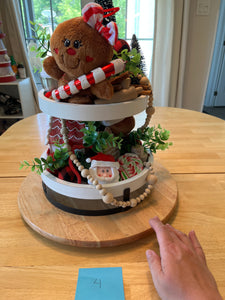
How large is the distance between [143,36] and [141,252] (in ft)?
7.60

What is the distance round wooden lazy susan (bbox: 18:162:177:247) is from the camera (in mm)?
437

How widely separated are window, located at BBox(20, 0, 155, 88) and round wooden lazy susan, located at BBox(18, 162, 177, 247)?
1.85 m

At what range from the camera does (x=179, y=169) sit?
2.40 ft

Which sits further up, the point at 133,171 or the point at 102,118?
the point at 102,118

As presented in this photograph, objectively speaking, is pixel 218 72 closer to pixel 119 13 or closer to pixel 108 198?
pixel 119 13

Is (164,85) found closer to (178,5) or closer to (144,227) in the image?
(178,5)

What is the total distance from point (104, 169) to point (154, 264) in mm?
201

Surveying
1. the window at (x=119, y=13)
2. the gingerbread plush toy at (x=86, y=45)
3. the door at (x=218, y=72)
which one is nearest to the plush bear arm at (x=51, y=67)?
the gingerbread plush toy at (x=86, y=45)

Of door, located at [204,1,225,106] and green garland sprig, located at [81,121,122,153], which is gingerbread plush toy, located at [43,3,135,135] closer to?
green garland sprig, located at [81,121,122,153]

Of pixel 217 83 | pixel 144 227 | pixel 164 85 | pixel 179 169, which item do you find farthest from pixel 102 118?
pixel 217 83

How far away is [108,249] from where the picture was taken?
1.48 ft

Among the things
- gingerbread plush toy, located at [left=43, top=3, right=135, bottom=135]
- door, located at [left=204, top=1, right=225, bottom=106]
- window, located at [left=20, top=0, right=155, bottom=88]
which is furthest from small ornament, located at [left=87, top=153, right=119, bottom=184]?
door, located at [left=204, top=1, right=225, bottom=106]

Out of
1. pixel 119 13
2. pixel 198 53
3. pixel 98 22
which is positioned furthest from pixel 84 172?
pixel 198 53

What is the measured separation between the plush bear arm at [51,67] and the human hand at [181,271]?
39cm
